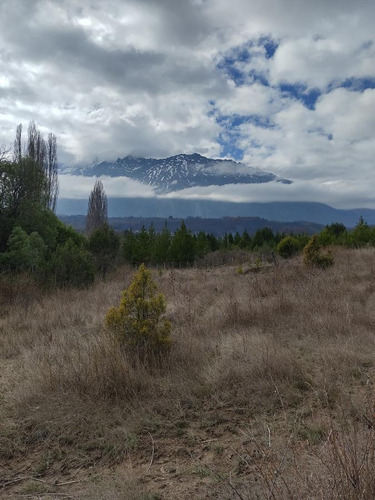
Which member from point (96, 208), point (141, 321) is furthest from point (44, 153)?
point (141, 321)

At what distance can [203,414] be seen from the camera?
10.1 feet

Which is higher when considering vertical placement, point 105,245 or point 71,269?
point 105,245

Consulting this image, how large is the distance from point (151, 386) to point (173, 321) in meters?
2.82

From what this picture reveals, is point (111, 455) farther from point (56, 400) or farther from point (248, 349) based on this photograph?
point (248, 349)

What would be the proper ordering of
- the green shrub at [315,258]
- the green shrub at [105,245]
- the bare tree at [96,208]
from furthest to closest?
the bare tree at [96,208] → the green shrub at [105,245] → the green shrub at [315,258]

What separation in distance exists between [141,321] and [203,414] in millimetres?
1580

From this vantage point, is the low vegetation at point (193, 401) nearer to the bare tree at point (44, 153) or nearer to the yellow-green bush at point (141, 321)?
the yellow-green bush at point (141, 321)

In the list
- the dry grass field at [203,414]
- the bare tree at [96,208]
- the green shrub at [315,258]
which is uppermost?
the bare tree at [96,208]

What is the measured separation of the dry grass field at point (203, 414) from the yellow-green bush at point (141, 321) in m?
0.23

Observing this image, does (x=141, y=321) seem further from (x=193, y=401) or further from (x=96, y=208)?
(x=96, y=208)

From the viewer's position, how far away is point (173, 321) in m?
6.28

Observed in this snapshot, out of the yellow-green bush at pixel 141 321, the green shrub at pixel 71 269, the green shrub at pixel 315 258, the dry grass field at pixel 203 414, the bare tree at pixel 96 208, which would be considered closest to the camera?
the dry grass field at pixel 203 414

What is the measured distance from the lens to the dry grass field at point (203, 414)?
6.55ft

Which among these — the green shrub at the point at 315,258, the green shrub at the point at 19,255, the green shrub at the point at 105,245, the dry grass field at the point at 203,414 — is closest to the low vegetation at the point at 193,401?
the dry grass field at the point at 203,414
